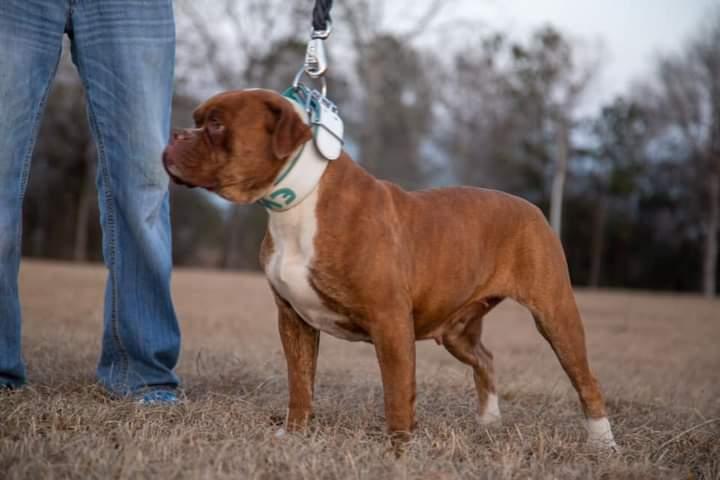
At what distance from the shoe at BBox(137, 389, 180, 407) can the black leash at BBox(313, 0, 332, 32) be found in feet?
5.63

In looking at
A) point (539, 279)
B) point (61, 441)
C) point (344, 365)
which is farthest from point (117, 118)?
point (344, 365)

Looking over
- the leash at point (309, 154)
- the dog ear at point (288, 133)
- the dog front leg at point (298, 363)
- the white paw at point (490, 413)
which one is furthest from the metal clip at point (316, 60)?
the white paw at point (490, 413)

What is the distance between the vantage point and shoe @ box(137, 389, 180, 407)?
3186 millimetres

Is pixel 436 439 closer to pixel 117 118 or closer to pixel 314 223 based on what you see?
pixel 314 223

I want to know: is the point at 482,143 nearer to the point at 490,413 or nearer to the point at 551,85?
the point at 551,85

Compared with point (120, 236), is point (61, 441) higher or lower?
lower

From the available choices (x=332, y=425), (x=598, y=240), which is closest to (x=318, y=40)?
(x=332, y=425)

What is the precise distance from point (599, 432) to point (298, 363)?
4.40 feet

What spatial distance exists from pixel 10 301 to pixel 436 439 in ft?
6.37

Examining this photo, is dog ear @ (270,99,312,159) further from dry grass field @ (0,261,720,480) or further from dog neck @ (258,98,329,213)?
dry grass field @ (0,261,720,480)

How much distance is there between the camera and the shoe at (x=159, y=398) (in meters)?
3.19

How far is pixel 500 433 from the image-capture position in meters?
3.15

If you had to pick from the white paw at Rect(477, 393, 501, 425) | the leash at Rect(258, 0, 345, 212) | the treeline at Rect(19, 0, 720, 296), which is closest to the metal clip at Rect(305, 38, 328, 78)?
the leash at Rect(258, 0, 345, 212)

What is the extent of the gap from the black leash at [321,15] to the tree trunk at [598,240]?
2800cm
